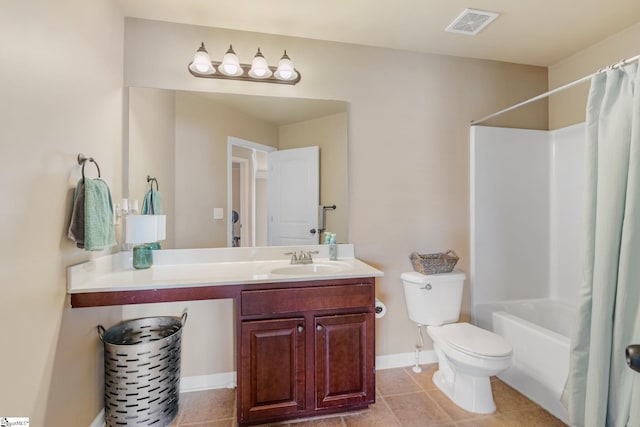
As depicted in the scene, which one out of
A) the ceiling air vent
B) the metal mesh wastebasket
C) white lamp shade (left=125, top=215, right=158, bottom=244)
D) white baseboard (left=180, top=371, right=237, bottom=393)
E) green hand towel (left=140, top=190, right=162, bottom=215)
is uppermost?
the ceiling air vent

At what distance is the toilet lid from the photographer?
5.62 ft

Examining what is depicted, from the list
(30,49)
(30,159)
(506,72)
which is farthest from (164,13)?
(506,72)

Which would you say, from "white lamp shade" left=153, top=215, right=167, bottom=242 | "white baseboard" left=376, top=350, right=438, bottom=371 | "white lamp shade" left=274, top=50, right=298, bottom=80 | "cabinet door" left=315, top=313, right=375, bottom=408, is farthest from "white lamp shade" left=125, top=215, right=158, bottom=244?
"white baseboard" left=376, top=350, right=438, bottom=371

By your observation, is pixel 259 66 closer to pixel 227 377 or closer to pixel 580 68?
pixel 227 377

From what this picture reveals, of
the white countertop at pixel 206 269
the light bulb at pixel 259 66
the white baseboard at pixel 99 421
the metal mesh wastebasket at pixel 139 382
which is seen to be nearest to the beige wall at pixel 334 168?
the white countertop at pixel 206 269

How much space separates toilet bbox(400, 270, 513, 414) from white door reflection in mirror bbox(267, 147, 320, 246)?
0.82 meters

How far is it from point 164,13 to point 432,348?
3.04 meters

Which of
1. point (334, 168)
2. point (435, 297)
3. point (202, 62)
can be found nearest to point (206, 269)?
point (334, 168)

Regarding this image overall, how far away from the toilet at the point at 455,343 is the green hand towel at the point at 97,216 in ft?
6.10

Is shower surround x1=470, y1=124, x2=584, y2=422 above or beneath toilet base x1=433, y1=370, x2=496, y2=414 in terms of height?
above

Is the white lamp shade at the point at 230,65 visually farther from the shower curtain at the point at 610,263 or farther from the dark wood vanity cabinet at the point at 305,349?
the shower curtain at the point at 610,263

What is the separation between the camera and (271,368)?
1.63 metres

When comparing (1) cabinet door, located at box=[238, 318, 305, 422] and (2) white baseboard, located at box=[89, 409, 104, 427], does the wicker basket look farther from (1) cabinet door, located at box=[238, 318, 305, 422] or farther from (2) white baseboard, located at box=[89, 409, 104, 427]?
(2) white baseboard, located at box=[89, 409, 104, 427]

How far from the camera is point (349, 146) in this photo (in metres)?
2.26
